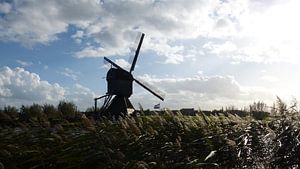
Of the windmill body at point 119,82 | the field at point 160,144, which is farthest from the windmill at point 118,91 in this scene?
the field at point 160,144

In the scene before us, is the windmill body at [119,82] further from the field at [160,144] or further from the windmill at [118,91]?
the field at [160,144]

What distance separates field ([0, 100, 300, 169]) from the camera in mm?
5434

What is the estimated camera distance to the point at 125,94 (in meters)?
41.1

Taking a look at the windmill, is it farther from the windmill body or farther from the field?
the field

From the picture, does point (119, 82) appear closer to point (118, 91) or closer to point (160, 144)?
point (118, 91)

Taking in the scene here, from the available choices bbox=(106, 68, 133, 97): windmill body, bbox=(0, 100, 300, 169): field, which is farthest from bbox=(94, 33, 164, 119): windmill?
bbox=(0, 100, 300, 169): field

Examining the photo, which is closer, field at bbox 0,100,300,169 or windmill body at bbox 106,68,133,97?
field at bbox 0,100,300,169

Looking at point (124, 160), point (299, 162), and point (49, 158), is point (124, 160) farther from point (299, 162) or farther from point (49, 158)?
point (299, 162)

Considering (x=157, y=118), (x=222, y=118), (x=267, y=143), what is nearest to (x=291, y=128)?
(x=267, y=143)

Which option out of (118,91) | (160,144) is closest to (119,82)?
(118,91)

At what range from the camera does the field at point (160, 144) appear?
543 centimetres

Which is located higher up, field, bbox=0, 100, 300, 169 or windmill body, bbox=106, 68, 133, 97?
windmill body, bbox=106, 68, 133, 97

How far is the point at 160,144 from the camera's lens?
6301 mm

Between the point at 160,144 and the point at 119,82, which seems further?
the point at 119,82
